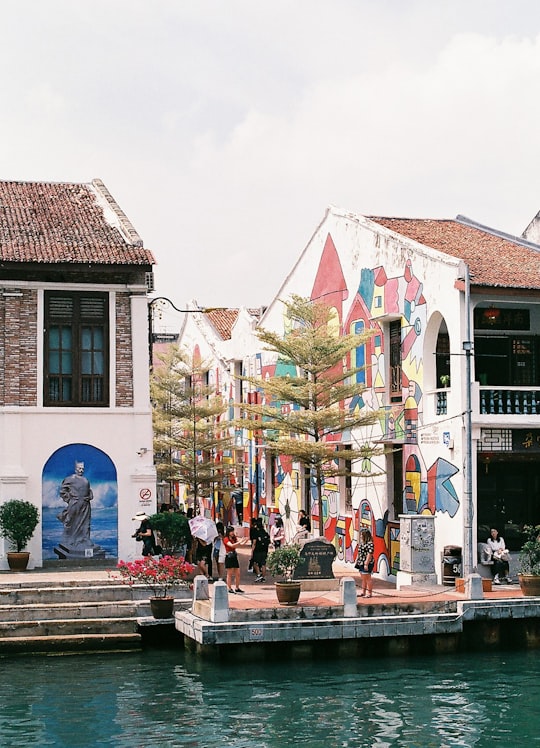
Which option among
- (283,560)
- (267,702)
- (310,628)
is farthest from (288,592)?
(267,702)

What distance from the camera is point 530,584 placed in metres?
23.6

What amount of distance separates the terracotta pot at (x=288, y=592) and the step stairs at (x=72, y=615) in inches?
86.6

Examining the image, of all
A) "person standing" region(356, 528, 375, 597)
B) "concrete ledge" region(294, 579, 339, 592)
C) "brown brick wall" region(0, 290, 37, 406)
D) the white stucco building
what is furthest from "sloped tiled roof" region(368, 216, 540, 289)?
"brown brick wall" region(0, 290, 37, 406)

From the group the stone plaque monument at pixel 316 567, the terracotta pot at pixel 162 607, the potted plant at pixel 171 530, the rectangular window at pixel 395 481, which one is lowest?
the terracotta pot at pixel 162 607

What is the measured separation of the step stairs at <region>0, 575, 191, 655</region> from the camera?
21875 mm

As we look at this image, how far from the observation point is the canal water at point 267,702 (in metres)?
16.3

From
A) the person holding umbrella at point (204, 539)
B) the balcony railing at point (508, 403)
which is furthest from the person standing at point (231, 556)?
the balcony railing at point (508, 403)

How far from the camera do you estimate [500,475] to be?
27.2m

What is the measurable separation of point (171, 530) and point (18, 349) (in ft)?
18.0

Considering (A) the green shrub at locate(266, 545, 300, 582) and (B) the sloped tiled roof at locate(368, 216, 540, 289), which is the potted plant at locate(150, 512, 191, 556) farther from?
(B) the sloped tiled roof at locate(368, 216, 540, 289)

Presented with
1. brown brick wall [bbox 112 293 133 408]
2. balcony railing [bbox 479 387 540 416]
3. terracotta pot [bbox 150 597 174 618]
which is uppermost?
brown brick wall [bbox 112 293 133 408]

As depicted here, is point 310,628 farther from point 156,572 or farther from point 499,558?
point 499,558

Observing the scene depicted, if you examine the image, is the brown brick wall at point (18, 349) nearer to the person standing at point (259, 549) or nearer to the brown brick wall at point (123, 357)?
the brown brick wall at point (123, 357)

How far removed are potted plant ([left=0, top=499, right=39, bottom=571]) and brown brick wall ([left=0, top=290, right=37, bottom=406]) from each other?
7.91 feet
